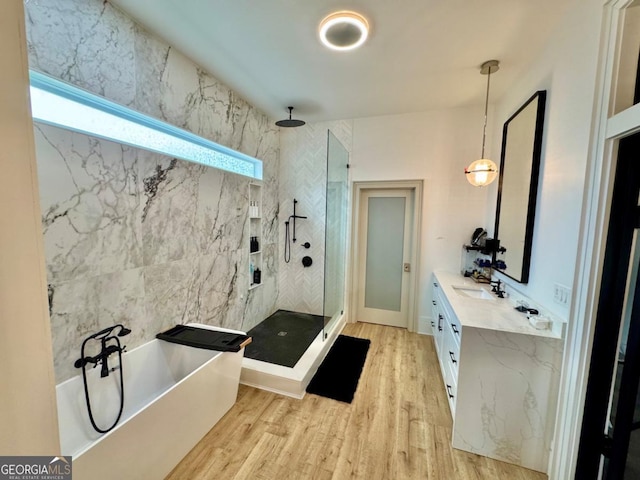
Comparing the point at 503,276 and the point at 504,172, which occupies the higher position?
the point at 504,172

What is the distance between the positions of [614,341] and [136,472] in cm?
273

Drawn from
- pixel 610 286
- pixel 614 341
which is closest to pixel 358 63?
pixel 610 286

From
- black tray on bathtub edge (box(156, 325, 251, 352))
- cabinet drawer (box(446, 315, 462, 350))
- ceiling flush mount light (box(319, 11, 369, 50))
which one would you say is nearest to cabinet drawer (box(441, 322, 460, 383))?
cabinet drawer (box(446, 315, 462, 350))

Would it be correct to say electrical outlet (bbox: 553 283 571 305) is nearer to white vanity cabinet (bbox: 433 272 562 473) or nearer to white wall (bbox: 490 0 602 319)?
white wall (bbox: 490 0 602 319)

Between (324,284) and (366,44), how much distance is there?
2.34 meters

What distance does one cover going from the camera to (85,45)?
5.29 feet

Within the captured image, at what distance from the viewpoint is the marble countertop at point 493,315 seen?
169 centimetres

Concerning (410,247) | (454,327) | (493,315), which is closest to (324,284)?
(454,327)

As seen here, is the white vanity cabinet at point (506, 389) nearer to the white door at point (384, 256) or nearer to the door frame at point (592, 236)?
the door frame at point (592, 236)

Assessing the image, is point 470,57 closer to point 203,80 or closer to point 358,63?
point 358,63

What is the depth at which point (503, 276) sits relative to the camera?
2703mm

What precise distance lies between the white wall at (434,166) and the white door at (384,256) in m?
0.26

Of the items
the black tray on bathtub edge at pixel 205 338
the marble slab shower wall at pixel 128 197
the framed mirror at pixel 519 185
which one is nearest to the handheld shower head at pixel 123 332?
the marble slab shower wall at pixel 128 197

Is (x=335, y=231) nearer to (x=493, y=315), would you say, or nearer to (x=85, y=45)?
(x=493, y=315)
